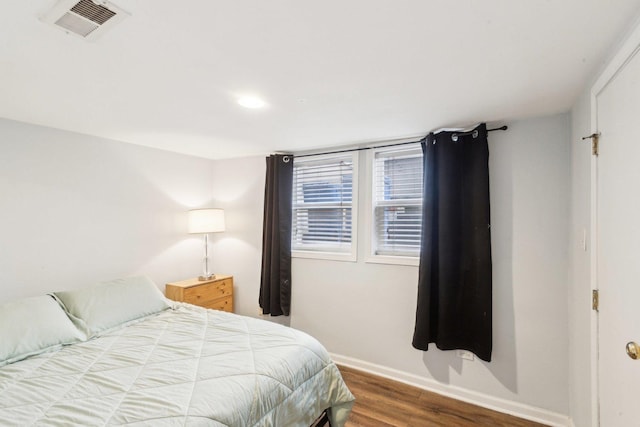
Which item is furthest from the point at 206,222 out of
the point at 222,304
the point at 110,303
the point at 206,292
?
the point at 110,303

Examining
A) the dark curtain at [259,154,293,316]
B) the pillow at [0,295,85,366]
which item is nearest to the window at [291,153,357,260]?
the dark curtain at [259,154,293,316]

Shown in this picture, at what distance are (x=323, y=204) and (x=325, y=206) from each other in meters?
0.03

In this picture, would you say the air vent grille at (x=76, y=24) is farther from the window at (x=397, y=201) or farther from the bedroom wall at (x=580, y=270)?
the bedroom wall at (x=580, y=270)

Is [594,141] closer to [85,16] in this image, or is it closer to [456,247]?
[456,247]

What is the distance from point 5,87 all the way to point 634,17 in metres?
3.08

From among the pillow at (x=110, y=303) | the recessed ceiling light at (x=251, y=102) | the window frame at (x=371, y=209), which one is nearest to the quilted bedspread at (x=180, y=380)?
the pillow at (x=110, y=303)

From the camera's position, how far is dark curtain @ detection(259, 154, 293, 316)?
323 centimetres

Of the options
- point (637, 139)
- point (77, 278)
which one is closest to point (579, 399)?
point (637, 139)

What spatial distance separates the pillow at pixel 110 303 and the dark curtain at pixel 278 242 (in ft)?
3.41

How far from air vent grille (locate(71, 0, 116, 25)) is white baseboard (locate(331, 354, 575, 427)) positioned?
307cm

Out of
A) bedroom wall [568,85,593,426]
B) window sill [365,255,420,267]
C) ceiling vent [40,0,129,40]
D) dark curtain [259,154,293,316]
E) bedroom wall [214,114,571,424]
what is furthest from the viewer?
dark curtain [259,154,293,316]

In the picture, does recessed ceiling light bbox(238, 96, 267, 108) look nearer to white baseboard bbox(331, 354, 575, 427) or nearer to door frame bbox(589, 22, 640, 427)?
door frame bbox(589, 22, 640, 427)

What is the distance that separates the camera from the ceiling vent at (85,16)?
103 cm

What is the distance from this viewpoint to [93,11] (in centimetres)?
106
